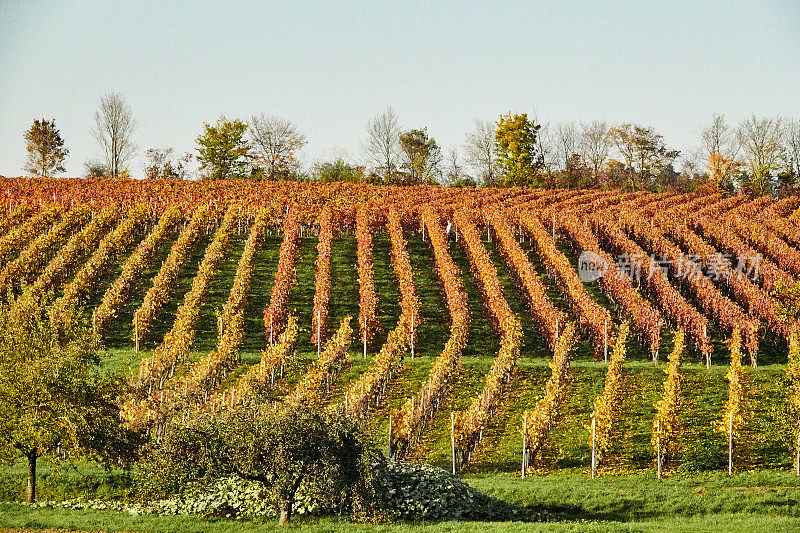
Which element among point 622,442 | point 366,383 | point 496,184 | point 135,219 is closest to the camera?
point 622,442

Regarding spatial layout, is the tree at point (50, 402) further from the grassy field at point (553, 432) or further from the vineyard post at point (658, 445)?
the vineyard post at point (658, 445)

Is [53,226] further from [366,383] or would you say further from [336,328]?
[366,383]

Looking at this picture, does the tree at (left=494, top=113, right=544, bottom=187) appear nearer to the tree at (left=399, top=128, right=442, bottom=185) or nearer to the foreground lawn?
the tree at (left=399, top=128, right=442, bottom=185)

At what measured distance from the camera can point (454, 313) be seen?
123 ft

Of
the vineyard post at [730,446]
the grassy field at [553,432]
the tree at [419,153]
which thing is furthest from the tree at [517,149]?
the vineyard post at [730,446]

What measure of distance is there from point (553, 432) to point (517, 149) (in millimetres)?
62543

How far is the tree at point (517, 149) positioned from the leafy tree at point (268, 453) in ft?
225

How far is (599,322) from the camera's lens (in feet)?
118

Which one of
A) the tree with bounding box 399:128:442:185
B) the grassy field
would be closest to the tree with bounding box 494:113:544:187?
the tree with bounding box 399:128:442:185

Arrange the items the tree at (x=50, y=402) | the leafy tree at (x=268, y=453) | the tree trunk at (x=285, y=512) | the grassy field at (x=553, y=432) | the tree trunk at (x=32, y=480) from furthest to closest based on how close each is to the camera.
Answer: the tree trunk at (x=32, y=480)
the tree at (x=50, y=402)
the grassy field at (x=553, y=432)
the tree trunk at (x=285, y=512)
the leafy tree at (x=268, y=453)

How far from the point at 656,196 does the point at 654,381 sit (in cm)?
3964

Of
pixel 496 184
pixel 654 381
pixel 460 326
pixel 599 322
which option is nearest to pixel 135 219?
pixel 460 326

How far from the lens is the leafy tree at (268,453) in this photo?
1923cm

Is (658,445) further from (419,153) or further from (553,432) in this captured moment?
(419,153)
